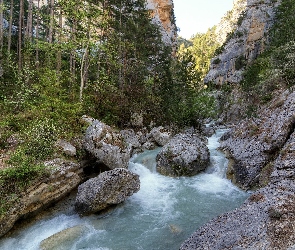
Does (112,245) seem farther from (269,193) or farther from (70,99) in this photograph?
(70,99)

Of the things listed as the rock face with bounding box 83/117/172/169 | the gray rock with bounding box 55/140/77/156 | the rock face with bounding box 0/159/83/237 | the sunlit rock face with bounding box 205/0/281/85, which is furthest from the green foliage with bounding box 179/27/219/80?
the rock face with bounding box 0/159/83/237

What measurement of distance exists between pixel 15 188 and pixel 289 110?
14.0 m

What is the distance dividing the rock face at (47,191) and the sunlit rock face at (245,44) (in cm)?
4079

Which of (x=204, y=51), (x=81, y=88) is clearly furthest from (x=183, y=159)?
(x=204, y=51)

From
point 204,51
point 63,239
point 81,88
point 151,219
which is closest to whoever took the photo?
point 63,239

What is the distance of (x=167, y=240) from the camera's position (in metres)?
8.94

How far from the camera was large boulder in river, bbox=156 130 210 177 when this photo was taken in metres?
14.9

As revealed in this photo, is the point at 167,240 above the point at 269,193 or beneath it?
beneath

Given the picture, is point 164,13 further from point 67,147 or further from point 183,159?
point 67,147

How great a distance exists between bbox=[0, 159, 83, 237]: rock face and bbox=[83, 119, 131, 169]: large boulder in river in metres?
1.37

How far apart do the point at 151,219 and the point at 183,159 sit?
5.37 meters

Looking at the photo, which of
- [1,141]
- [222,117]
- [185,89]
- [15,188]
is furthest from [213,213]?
[222,117]

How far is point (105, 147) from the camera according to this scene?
13.6 metres

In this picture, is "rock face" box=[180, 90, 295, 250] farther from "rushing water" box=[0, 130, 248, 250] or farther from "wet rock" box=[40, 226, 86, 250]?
"wet rock" box=[40, 226, 86, 250]
